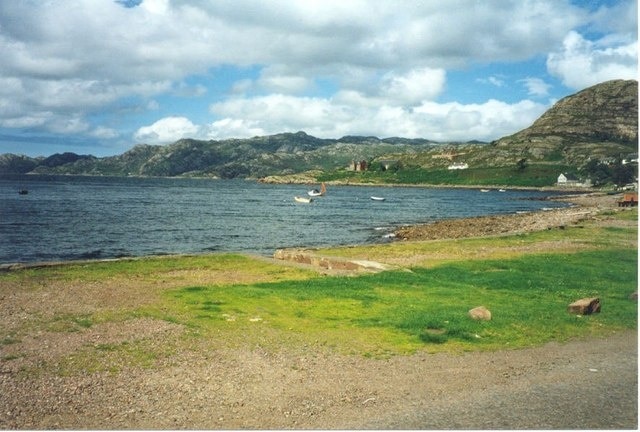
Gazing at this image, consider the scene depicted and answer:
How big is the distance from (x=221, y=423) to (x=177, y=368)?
3555mm

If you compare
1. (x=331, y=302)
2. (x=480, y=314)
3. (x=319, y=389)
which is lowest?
(x=331, y=302)

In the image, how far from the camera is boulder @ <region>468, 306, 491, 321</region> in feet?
61.4

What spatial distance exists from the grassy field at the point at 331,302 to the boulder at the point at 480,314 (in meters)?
0.32

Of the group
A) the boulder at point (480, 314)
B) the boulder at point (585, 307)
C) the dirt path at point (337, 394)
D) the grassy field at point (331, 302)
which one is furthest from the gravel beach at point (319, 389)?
the boulder at point (480, 314)

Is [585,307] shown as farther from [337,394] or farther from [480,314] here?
[337,394]

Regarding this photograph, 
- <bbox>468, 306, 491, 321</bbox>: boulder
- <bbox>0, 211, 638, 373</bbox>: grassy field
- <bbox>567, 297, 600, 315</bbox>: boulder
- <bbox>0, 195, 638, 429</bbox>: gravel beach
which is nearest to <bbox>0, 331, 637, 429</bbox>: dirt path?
<bbox>0, 195, 638, 429</bbox>: gravel beach

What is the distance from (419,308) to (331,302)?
375cm

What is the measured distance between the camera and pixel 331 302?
22.0 metres

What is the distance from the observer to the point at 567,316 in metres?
19.4

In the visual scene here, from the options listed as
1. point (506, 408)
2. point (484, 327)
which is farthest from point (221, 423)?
point (484, 327)

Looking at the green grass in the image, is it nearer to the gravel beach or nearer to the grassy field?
the grassy field

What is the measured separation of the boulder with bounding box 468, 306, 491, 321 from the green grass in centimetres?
31

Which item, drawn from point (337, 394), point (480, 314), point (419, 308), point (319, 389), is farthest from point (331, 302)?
point (337, 394)

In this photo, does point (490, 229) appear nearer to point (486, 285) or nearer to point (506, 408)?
point (486, 285)
